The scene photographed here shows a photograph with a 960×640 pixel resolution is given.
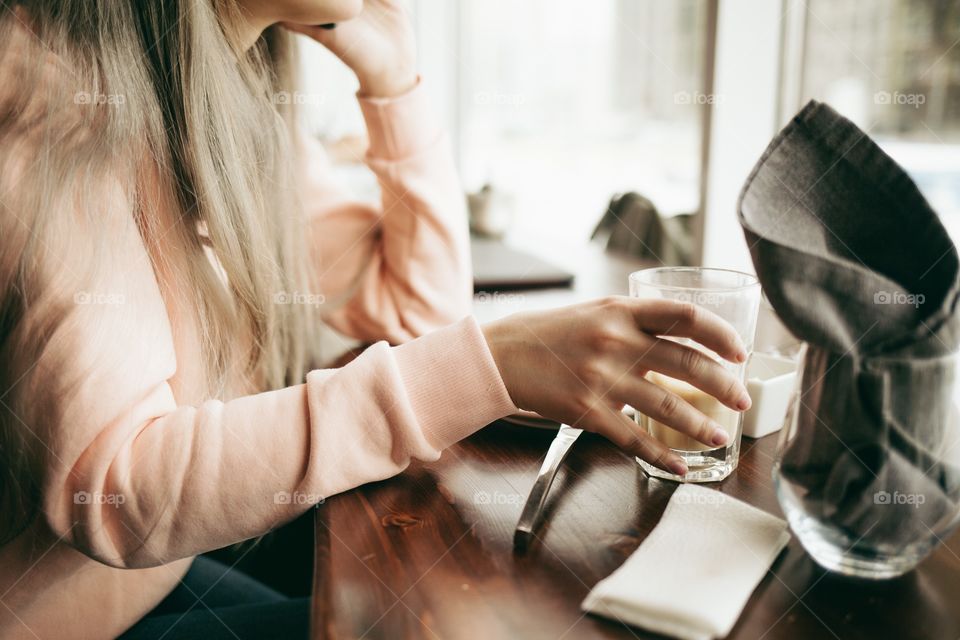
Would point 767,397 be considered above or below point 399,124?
below

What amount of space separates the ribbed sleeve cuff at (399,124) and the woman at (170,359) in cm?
24

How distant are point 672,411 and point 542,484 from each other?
109 millimetres

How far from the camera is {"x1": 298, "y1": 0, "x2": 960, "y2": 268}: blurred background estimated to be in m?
1.34

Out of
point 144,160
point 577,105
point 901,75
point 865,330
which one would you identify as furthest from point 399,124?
point 577,105

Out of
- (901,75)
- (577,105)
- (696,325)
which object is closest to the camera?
(696,325)

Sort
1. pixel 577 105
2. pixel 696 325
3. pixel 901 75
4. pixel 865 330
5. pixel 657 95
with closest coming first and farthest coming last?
pixel 865 330 → pixel 696 325 → pixel 901 75 → pixel 657 95 → pixel 577 105

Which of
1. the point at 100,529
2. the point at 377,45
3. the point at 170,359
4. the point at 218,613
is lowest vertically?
the point at 218,613

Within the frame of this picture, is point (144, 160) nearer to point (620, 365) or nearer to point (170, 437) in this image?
point (170, 437)

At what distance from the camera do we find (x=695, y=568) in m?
0.43

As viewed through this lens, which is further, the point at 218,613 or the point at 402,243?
the point at 402,243

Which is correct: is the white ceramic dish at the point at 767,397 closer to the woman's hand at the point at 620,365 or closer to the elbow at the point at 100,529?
the woman's hand at the point at 620,365

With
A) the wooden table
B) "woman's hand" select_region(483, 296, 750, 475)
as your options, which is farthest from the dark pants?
"woman's hand" select_region(483, 296, 750, 475)

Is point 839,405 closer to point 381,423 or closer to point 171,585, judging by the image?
point 381,423

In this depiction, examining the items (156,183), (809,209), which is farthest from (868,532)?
(156,183)
